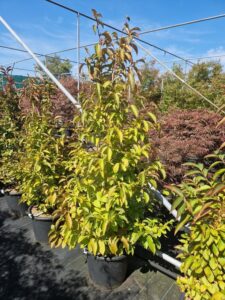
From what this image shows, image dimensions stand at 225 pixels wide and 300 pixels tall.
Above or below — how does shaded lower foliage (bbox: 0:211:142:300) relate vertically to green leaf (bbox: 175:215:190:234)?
below

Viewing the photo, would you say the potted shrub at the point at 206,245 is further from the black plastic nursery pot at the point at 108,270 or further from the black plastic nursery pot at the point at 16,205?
the black plastic nursery pot at the point at 16,205

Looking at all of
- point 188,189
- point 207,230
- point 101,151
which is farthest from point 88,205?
point 207,230

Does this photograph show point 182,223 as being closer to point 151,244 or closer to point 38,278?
point 151,244

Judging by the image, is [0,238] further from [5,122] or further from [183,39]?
[183,39]

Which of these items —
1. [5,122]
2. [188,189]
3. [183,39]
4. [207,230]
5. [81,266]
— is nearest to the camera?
[207,230]

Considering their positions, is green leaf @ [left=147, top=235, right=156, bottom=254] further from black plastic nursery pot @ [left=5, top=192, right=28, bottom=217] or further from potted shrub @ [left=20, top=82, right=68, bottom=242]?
black plastic nursery pot @ [left=5, top=192, right=28, bottom=217]

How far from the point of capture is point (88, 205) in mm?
1734

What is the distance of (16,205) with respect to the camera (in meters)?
3.13

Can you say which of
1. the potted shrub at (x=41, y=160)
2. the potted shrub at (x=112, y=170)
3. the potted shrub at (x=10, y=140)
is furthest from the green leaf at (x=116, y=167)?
the potted shrub at (x=10, y=140)

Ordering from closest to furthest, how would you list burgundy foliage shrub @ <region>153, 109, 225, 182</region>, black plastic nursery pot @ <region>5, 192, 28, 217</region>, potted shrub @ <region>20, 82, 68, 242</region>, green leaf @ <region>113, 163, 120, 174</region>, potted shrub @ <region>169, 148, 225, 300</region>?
1. potted shrub @ <region>169, 148, 225, 300</region>
2. green leaf @ <region>113, 163, 120, 174</region>
3. potted shrub @ <region>20, 82, 68, 242</region>
4. burgundy foliage shrub @ <region>153, 109, 225, 182</region>
5. black plastic nursery pot @ <region>5, 192, 28, 217</region>

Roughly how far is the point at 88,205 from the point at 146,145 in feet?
1.96

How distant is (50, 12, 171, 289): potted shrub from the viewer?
5.25 feet

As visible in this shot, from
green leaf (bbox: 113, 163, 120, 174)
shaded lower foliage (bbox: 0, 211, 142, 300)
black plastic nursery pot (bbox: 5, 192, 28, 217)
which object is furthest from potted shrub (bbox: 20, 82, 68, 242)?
green leaf (bbox: 113, 163, 120, 174)

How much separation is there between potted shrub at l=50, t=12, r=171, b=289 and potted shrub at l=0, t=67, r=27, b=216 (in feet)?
5.09
